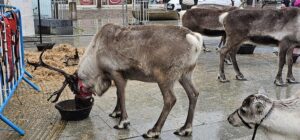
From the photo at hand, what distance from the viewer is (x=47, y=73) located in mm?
7859

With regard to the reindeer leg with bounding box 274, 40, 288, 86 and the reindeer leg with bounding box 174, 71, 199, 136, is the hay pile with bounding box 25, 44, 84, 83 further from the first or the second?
the reindeer leg with bounding box 274, 40, 288, 86

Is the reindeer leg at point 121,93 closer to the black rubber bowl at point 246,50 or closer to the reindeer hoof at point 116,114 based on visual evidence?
the reindeer hoof at point 116,114

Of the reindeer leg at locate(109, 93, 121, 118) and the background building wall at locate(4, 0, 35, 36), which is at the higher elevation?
the background building wall at locate(4, 0, 35, 36)

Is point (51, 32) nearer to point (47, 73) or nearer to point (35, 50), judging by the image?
point (35, 50)

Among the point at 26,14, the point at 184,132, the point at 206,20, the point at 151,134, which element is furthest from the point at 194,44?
the point at 26,14

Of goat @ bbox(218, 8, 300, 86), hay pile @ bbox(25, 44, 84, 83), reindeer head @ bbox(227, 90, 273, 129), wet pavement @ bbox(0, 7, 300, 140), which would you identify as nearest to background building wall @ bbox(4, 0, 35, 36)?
hay pile @ bbox(25, 44, 84, 83)

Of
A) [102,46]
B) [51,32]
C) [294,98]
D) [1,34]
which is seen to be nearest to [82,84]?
[102,46]

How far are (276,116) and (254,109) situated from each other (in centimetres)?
21

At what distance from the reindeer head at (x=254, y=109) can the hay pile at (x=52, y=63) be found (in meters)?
4.86

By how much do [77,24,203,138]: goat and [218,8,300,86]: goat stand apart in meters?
3.02

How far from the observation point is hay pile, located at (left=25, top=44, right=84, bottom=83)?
7595 millimetres

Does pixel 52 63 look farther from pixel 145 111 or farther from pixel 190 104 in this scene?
pixel 190 104

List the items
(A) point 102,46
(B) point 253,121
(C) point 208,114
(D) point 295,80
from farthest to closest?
(D) point 295,80 → (C) point 208,114 → (A) point 102,46 → (B) point 253,121

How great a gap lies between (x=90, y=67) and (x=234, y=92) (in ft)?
9.92
